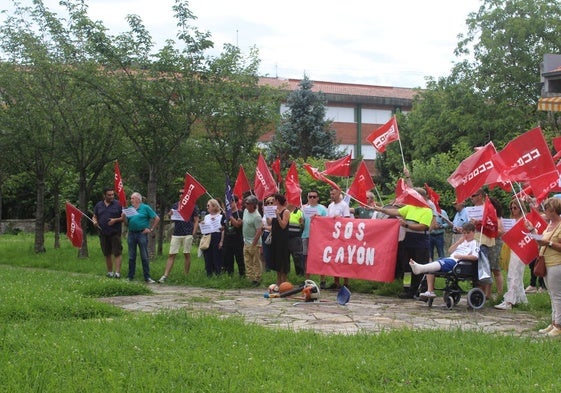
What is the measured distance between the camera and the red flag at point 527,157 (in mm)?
11156

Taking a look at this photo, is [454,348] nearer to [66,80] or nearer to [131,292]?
[131,292]

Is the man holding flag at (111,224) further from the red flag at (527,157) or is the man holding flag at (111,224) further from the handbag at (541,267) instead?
the handbag at (541,267)

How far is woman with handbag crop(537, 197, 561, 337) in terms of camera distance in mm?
9047

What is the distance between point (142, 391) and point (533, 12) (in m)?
38.2

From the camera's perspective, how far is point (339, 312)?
11.1 m

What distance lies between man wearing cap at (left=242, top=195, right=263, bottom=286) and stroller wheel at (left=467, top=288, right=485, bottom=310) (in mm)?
4805

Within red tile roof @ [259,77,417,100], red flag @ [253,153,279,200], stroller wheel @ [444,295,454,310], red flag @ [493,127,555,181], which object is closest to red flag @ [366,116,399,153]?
red flag @ [253,153,279,200]

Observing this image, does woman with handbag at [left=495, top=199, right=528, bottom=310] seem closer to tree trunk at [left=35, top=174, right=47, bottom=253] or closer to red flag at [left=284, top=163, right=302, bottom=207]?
red flag at [left=284, top=163, right=302, bottom=207]

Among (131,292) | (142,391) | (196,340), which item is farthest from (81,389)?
(131,292)

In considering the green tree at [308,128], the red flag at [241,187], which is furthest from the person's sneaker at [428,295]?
the green tree at [308,128]

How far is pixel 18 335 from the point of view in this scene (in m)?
8.21

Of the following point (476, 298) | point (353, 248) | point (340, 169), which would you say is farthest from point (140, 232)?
point (476, 298)

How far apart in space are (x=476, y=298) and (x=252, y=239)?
498cm

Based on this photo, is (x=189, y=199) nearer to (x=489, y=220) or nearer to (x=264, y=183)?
(x=264, y=183)
